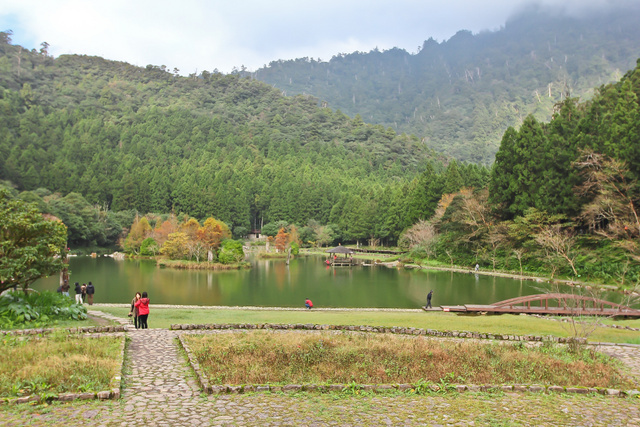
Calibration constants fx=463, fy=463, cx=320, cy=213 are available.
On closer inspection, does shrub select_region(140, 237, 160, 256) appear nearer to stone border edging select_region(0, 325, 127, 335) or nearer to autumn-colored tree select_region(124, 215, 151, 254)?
autumn-colored tree select_region(124, 215, 151, 254)

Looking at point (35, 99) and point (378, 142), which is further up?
point (35, 99)

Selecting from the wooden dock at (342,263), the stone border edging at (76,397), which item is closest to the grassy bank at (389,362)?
the stone border edging at (76,397)

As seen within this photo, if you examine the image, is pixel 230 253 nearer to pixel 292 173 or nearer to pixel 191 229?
pixel 191 229

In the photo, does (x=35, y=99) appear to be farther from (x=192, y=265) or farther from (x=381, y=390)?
(x=381, y=390)

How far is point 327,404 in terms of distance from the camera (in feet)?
21.5

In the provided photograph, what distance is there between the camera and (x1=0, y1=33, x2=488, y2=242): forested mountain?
80.9 meters

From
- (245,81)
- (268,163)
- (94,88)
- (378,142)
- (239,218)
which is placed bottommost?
(239,218)

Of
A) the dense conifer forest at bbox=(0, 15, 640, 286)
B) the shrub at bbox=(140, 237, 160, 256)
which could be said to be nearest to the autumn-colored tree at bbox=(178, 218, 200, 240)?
the dense conifer forest at bbox=(0, 15, 640, 286)

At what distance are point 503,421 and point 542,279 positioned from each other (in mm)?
30681

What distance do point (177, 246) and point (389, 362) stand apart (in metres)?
42.7

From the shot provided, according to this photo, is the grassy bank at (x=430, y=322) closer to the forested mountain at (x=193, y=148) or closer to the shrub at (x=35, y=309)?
the shrub at (x=35, y=309)

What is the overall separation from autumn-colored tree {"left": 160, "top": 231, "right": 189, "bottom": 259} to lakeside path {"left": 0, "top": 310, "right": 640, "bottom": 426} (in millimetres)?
41396

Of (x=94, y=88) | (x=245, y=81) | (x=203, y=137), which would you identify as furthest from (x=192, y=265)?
(x=245, y=81)

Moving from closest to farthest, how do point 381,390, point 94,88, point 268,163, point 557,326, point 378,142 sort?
1. point 381,390
2. point 557,326
3. point 268,163
4. point 378,142
5. point 94,88
